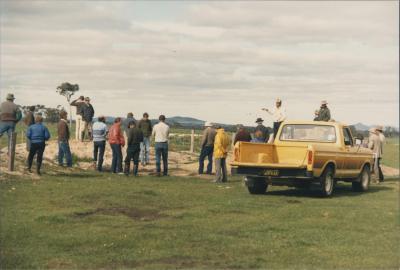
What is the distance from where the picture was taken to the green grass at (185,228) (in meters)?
10.0

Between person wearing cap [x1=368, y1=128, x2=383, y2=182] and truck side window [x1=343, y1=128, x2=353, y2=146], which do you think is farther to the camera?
person wearing cap [x1=368, y1=128, x2=383, y2=182]

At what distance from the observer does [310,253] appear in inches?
420

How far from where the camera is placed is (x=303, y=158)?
19.3 meters

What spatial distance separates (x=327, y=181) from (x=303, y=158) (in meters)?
0.87

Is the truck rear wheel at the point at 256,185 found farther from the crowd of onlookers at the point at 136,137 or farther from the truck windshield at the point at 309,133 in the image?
the crowd of onlookers at the point at 136,137

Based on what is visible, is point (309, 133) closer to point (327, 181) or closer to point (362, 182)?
point (327, 181)

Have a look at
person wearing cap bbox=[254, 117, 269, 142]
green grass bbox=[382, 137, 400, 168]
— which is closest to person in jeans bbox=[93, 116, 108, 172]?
person wearing cap bbox=[254, 117, 269, 142]

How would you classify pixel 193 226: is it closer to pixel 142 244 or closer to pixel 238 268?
pixel 142 244

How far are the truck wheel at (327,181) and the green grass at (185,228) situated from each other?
32 cm

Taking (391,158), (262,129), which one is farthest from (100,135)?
(391,158)

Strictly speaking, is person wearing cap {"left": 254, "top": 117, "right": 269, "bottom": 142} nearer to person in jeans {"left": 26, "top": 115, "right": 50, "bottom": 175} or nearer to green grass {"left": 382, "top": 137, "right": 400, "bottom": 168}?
person in jeans {"left": 26, "top": 115, "right": 50, "bottom": 175}

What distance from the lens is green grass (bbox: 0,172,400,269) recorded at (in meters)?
10.0

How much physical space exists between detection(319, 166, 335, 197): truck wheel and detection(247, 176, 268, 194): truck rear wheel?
1.59 metres

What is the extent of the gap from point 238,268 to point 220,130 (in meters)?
→ 13.7
